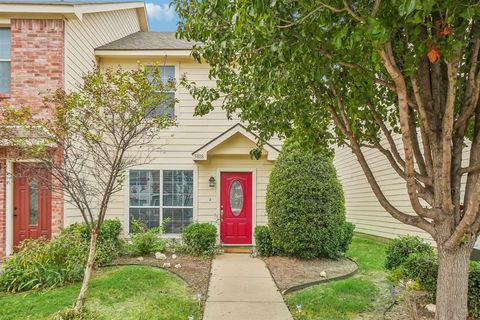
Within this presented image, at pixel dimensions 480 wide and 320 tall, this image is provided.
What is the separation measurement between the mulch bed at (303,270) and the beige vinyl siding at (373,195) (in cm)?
319

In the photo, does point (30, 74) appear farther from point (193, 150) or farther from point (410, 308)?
point (410, 308)

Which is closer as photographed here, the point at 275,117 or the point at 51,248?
the point at 275,117

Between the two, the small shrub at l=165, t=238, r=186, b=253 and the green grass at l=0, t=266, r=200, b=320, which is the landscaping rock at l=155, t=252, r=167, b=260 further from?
the green grass at l=0, t=266, r=200, b=320

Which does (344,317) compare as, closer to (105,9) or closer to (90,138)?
(90,138)

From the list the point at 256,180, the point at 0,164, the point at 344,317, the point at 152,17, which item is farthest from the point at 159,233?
the point at 152,17

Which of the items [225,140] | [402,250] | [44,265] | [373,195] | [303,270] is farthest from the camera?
[373,195]

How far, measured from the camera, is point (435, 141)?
12.9 ft

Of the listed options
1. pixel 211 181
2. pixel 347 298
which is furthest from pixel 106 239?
pixel 347 298

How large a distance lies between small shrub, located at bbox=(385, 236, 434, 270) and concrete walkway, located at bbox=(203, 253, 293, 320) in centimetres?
250

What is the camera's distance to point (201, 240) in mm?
10062

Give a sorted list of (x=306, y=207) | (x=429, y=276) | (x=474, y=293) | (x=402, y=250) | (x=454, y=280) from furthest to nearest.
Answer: (x=306, y=207) → (x=402, y=250) → (x=429, y=276) → (x=474, y=293) → (x=454, y=280)

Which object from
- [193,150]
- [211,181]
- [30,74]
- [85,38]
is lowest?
[211,181]

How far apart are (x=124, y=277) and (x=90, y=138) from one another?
126 inches

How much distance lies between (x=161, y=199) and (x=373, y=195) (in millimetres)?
7788
